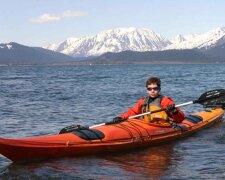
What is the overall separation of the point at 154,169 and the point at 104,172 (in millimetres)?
1144

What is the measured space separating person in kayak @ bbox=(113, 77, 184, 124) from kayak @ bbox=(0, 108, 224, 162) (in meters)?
0.22

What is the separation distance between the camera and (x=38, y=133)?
14.0m

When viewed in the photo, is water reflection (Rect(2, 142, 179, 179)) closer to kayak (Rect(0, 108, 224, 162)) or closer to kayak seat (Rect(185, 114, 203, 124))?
kayak (Rect(0, 108, 224, 162))

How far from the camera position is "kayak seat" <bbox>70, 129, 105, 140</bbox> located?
34.6 feet

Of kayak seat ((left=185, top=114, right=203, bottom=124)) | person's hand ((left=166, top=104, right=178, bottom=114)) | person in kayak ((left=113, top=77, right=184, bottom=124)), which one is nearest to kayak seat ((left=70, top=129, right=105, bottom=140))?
person in kayak ((left=113, top=77, right=184, bottom=124))

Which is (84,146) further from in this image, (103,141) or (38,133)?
(38,133)

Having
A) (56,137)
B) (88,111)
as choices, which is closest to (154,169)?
(56,137)

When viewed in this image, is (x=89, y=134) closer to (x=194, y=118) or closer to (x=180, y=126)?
(x=180, y=126)

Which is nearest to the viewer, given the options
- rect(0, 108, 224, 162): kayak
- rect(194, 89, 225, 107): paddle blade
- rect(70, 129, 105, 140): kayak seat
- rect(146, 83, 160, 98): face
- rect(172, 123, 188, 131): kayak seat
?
rect(0, 108, 224, 162): kayak

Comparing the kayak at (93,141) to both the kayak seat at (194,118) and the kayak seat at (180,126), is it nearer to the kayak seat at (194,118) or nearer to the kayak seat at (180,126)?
the kayak seat at (180,126)

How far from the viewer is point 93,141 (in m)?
10.6

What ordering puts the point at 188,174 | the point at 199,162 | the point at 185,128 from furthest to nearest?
the point at 185,128 < the point at 199,162 < the point at 188,174

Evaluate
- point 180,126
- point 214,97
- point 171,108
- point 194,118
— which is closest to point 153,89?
point 171,108

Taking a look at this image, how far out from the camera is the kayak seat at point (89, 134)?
10.6m
